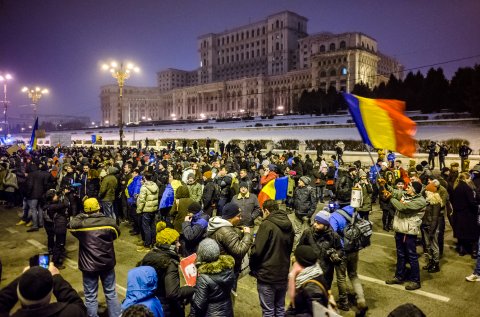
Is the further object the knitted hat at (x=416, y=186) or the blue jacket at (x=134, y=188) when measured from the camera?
the blue jacket at (x=134, y=188)

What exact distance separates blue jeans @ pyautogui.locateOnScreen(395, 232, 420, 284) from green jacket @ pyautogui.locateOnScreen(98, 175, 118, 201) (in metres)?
6.56

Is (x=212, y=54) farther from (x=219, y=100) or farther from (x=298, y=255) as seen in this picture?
(x=298, y=255)

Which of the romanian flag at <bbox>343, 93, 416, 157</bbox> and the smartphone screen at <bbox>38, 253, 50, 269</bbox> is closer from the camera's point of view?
the smartphone screen at <bbox>38, 253, 50, 269</bbox>

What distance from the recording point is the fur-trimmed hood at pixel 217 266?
3.03 metres

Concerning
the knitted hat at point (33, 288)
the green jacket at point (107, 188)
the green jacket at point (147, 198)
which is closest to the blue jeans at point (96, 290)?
the knitted hat at point (33, 288)

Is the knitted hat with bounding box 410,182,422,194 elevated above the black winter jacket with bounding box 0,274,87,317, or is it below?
above

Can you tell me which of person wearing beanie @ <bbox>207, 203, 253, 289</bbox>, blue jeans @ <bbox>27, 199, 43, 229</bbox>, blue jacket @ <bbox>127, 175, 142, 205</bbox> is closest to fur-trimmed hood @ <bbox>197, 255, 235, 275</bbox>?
person wearing beanie @ <bbox>207, 203, 253, 289</bbox>

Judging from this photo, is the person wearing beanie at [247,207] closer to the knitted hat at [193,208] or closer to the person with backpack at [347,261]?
the knitted hat at [193,208]

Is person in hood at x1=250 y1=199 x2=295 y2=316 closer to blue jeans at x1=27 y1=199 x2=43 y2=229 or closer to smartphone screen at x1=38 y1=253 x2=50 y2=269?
smartphone screen at x1=38 y1=253 x2=50 y2=269

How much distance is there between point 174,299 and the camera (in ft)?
9.83

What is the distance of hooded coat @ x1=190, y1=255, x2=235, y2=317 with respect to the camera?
3.04 meters

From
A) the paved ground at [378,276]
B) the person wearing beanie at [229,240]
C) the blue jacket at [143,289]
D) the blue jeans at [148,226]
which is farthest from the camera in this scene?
the blue jeans at [148,226]

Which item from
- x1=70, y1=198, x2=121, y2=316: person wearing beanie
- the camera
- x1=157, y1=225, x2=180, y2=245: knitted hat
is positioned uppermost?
x1=157, y1=225, x2=180, y2=245: knitted hat

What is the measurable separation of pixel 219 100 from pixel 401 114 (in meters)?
109
